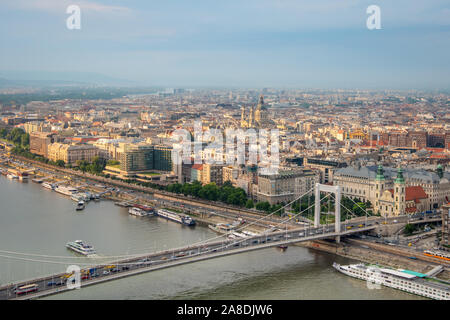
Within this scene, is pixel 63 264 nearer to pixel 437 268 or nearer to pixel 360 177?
pixel 437 268

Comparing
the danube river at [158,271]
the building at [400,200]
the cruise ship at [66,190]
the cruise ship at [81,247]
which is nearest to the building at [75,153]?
the cruise ship at [66,190]

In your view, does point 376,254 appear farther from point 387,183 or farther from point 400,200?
point 387,183

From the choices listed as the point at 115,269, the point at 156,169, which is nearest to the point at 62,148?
the point at 156,169

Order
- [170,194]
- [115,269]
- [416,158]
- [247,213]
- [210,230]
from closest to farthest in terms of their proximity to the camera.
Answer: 1. [115,269]
2. [210,230]
3. [247,213]
4. [170,194]
5. [416,158]

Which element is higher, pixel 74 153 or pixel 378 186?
pixel 378 186

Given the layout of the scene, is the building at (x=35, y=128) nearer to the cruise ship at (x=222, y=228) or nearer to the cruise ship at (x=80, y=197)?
the cruise ship at (x=80, y=197)

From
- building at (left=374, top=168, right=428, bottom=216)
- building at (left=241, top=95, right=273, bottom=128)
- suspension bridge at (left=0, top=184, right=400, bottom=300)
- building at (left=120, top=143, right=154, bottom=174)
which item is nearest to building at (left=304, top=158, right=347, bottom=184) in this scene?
building at (left=374, top=168, right=428, bottom=216)

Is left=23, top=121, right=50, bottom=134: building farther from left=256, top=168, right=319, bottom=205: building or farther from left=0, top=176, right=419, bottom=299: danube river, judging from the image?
left=256, top=168, right=319, bottom=205: building

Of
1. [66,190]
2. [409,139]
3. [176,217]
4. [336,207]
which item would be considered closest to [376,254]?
[336,207]
